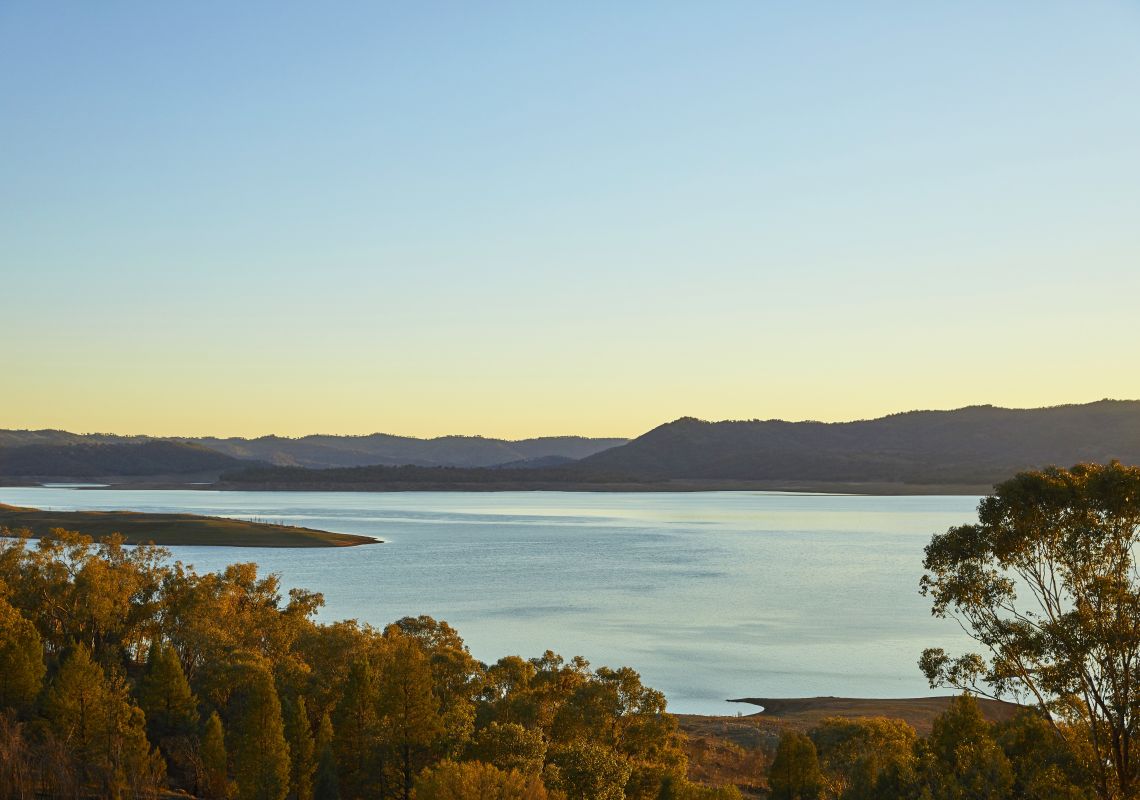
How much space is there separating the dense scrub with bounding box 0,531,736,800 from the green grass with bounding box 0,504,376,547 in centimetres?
8718

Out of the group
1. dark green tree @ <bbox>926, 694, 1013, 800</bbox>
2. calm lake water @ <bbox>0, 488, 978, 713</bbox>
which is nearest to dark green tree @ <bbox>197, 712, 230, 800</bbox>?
calm lake water @ <bbox>0, 488, 978, 713</bbox>

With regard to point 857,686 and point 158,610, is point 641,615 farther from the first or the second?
point 158,610

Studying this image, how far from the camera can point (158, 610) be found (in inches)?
2093

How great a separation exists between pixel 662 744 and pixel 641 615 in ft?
156

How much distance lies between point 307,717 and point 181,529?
351 ft

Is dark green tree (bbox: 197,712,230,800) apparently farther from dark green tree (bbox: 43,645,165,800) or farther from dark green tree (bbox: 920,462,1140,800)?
dark green tree (bbox: 920,462,1140,800)

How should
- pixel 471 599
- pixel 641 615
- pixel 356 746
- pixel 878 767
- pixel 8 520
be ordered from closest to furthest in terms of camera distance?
pixel 878 767 < pixel 356 746 < pixel 641 615 < pixel 471 599 < pixel 8 520

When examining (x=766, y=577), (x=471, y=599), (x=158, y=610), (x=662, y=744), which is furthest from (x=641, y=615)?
(x=662, y=744)

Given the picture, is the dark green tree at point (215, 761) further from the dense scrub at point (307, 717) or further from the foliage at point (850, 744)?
the foliage at point (850, 744)

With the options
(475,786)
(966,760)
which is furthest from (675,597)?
(475,786)

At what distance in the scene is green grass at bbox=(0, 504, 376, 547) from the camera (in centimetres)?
13512

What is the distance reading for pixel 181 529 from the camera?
463 feet

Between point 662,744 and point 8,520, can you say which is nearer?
point 662,744

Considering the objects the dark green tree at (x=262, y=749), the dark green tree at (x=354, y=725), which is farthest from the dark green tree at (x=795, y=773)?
the dark green tree at (x=262, y=749)
